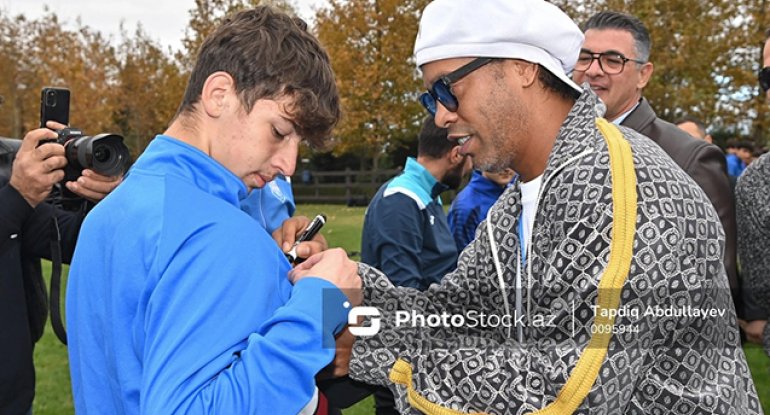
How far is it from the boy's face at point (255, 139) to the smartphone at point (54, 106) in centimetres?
188

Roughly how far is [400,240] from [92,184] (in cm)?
215

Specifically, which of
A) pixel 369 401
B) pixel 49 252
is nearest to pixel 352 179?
pixel 369 401

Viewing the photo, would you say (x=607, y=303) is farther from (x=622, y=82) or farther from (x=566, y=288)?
(x=622, y=82)

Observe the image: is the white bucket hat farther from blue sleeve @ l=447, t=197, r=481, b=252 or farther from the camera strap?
blue sleeve @ l=447, t=197, r=481, b=252

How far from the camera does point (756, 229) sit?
4000 mm

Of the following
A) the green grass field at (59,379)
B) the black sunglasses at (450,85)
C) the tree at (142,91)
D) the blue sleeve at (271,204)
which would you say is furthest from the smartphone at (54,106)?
the tree at (142,91)

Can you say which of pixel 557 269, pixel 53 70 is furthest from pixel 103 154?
pixel 53 70

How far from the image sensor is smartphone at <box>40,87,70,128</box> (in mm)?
3678

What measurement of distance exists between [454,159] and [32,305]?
9.96 ft

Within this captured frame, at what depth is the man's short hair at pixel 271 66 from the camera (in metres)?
2.18

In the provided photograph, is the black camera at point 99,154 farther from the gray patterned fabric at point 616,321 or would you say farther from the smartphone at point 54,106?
the gray patterned fabric at point 616,321

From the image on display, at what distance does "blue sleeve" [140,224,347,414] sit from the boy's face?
1.07 ft

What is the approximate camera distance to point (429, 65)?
8.87ft

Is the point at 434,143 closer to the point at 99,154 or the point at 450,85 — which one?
the point at 99,154
